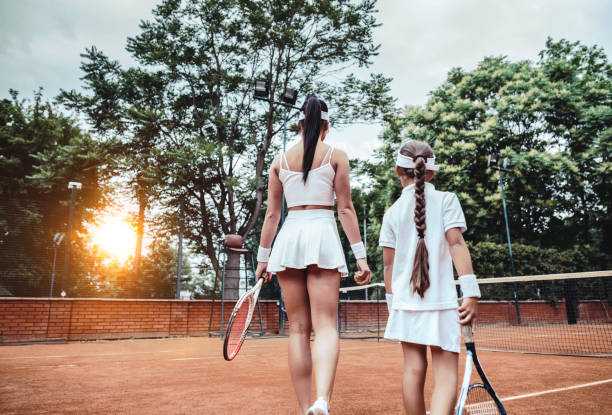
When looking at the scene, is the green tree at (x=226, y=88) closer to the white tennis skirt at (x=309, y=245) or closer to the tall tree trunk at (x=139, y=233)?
the tall tree trunk at (x=139, y=233)

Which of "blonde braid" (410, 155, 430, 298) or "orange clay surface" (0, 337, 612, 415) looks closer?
"blonde braid" (410, 155, 430, 298)

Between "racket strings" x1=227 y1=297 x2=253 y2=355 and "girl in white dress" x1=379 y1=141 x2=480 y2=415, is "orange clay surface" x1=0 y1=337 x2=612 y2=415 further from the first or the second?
"girl in white dress" x1=379 y1=141 x2=480 y2=415

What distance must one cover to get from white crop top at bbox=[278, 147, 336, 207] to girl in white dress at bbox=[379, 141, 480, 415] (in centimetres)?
50

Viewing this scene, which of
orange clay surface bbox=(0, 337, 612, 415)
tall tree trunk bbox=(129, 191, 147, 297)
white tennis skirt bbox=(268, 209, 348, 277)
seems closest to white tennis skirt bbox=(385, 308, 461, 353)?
white tennis skirt bbox=(268, 209, 348, 277)

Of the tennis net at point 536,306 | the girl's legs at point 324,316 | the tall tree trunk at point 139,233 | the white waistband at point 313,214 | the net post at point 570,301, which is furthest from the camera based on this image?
the tall tree trunk at point 139,233

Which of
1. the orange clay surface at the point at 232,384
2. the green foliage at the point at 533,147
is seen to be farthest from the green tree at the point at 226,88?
the orange clay surface at the point at 232,384

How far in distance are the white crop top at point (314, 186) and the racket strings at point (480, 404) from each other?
56.6 inches

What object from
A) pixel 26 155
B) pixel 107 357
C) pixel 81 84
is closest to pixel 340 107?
pixel 81 84

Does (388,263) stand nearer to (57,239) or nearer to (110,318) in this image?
(110,318)

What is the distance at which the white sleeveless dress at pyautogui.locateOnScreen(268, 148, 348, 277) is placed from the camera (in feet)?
8.89

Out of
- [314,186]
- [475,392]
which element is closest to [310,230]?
[314,186]

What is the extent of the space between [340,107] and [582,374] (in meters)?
18.0

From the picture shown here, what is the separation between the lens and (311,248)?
8.87 feet

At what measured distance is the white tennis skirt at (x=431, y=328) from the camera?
2.29 metres
